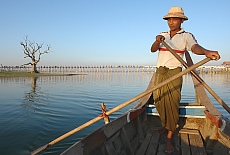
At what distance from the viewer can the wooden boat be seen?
87.0 inches

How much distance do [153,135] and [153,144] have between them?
362 millimetres

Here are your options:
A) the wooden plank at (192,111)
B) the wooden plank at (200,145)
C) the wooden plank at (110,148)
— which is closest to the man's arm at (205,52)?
the wooden plank at (192,111)

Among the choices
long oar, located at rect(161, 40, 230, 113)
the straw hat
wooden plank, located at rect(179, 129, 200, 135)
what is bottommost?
wooden plank, located at rect(179, 129, 200, 135)

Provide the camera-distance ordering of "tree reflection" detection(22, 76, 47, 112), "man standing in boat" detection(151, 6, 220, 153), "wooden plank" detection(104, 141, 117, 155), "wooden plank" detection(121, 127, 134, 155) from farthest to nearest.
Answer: "tree reflection" detection(22, 76, 47, 112) → "man standing in boat" detection(151, 6, 220, 153) → "wooden plank" detection(121, 127, 134, 155) → "wooden plank" detection(104, 141, 117, 155)

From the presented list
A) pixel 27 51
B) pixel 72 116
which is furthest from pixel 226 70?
pixel 72 116

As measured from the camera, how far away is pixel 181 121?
3900 millimetres

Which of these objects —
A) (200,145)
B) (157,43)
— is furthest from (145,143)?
(157,43)

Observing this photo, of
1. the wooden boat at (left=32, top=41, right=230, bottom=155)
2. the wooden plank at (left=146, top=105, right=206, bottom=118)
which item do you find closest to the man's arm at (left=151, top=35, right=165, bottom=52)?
the wooden boat at (left=32, top=41, right=230, bottom=155)

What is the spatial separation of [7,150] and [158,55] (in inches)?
131

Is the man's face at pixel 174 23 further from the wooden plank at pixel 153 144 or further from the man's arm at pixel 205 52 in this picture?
the wooden plank at pixel 153 144

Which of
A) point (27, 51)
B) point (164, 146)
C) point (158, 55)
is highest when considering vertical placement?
point (27, 51)

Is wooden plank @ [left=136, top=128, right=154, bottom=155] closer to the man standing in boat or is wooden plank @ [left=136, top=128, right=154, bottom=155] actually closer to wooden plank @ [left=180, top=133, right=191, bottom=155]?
the man standing in boat

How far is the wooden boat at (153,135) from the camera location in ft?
7.25

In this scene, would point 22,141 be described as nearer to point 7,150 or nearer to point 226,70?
point 7,150
